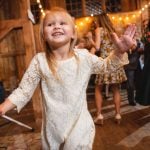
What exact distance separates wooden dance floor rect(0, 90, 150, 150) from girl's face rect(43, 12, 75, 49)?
73.0 inches

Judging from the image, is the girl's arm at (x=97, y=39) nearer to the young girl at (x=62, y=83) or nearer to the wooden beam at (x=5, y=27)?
the wooden beam at (x=5, y=27)

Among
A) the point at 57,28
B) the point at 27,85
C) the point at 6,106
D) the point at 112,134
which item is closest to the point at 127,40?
the point at 57,28

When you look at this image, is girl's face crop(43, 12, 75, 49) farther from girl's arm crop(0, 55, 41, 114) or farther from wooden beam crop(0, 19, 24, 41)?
wooden beam crop(0, 19, 24, 41)

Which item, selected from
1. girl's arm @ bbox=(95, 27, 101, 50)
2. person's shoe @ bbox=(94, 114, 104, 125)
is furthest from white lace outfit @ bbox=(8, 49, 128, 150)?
person's shoe @ bbox=(94, 114, 104, 125)

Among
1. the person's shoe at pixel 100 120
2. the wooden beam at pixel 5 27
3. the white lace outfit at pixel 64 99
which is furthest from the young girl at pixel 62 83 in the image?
the wooden beam at pixel 5 27

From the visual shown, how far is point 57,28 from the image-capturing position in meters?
1.61

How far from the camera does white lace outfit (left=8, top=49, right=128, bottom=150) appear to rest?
1.59 meters

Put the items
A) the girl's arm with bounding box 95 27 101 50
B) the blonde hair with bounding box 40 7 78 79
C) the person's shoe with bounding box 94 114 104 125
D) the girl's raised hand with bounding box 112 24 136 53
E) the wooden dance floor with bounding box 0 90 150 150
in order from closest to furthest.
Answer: the girl's raised hand with bounding box 112 24 136 53, the blonde hair with bounding box 40 7 78 79, the wooden dance floor with bounding box 0 90 150 150, the girl's arm with bounding box 95 27 101 50, the person's shoe with bounding box 94 114 104 125

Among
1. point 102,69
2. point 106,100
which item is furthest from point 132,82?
point 102,69

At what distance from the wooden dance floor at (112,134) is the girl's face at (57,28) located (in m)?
1.85

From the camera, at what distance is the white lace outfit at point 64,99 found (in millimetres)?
1590

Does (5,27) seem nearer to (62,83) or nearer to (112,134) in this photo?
(112,134)

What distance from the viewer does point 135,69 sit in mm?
5312

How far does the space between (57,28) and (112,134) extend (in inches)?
90.7
